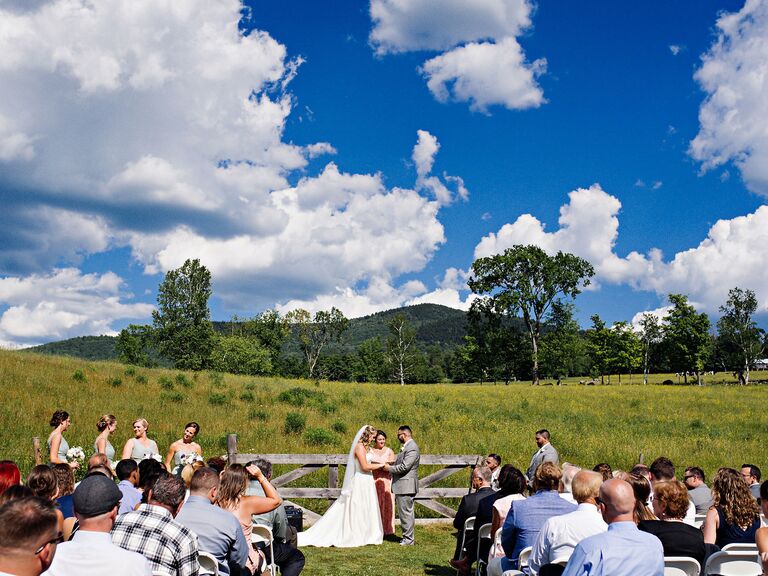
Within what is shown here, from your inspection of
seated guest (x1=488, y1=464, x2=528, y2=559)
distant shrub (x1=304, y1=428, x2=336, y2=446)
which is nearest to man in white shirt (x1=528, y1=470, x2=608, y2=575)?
seated guest (x1=488, y1=464, x2=528, y2=559)

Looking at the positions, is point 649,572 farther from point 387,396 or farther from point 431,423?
point 387,396

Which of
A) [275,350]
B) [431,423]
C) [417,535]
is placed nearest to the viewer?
[417,535]

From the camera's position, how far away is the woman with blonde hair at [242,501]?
19.1ft

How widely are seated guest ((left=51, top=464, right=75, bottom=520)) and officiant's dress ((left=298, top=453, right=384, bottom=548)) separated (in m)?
6.14

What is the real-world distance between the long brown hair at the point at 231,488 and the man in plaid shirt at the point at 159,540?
144 centimetres

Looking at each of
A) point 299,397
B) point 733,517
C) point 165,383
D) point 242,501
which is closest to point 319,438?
point 299,397

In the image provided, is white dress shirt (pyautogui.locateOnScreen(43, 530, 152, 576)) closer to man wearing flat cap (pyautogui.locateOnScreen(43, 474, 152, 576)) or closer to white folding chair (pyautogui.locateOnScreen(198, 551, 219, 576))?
man wearing flat cap (pyautogui.locateOnScreen(43, 474, 152, 576))

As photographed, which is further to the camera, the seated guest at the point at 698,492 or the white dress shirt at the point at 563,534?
the seated guest at the point at 698,492

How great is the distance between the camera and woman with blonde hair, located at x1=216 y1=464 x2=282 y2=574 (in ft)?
19.1

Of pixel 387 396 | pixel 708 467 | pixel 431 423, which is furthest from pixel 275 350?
pixel 708 467

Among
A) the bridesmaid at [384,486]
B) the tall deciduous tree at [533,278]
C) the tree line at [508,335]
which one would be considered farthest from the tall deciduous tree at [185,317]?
the bridesmaid at [384,486]

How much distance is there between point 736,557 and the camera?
509 centimetres

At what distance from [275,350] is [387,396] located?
236 feet

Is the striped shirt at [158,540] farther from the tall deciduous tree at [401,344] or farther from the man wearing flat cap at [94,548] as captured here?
the tall deciduous tree at [401,344]
